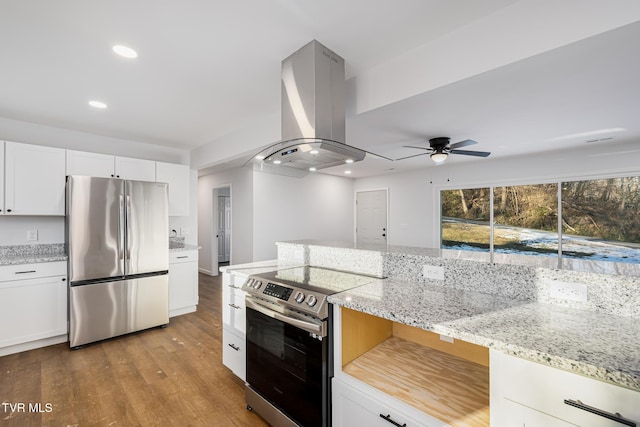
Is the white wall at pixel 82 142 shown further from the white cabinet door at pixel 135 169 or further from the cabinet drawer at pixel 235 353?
the cabinet drawer at pixel 235 353

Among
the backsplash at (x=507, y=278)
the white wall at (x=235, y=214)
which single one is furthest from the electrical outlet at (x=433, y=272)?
the white wall at (x=235, y=214)

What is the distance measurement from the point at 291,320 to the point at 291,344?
158mm

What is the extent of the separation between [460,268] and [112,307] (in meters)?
3.48

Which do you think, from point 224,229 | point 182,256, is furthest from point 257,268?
point 224,229

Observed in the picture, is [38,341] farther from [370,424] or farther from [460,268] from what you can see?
[460,268]

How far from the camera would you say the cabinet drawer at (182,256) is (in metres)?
3.70

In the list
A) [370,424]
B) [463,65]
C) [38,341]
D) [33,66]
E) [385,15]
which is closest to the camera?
[370,424]

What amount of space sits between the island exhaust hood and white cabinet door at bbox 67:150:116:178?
2458 mm

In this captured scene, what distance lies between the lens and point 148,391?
7.10ft

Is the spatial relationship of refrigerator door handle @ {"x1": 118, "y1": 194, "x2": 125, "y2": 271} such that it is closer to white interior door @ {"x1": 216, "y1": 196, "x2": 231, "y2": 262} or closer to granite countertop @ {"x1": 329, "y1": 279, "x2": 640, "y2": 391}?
granite countertop @ {"x1": 329, "y1": 279, "x2": 640, "y2": 391}

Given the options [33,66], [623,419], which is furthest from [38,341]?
[623,419]

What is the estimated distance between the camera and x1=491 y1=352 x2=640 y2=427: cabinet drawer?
0.78 m

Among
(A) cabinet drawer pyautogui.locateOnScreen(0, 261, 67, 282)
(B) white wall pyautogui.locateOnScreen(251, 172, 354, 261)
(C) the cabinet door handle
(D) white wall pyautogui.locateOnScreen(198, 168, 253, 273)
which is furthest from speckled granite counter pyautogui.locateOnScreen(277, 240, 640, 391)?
(D) white wall pyautogui.locateOnScreen(198, 168, 253, 273)

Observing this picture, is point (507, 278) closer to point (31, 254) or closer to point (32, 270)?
point (32, 270)
